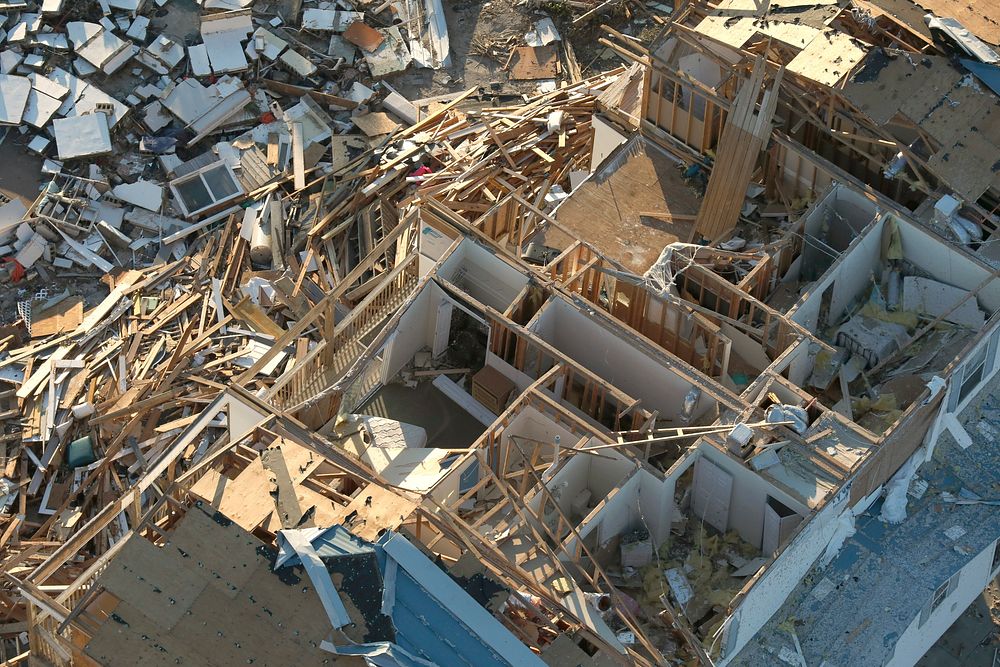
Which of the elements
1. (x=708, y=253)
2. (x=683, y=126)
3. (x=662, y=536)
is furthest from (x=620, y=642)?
(x=683, y=126)

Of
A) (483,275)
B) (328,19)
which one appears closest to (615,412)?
(483,275)

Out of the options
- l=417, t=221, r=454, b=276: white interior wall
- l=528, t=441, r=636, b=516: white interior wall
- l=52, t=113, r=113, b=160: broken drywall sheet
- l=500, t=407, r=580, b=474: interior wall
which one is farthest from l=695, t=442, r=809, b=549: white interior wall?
l=52, t=113, r=113, b=160: broken drywall sheet

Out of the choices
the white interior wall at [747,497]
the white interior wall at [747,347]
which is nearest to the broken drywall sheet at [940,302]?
the white interior wall at [747,347]

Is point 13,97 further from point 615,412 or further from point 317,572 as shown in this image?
point 317,572

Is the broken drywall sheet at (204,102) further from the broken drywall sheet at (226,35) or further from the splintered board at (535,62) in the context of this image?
the splintered board at (535,62)

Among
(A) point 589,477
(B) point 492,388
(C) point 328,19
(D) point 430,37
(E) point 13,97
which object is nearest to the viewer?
(A) point 589,477

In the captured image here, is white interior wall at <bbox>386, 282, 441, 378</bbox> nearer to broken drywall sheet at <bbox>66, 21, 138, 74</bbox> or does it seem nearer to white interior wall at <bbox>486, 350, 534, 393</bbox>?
white interior wall at <bbox>486, 350, 534, 393</bbox>
